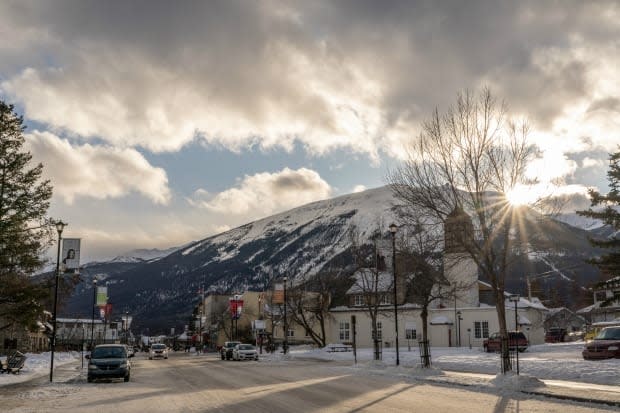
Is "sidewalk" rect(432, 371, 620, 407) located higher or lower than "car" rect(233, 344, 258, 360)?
higher

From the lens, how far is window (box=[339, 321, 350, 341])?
8256 centimetres

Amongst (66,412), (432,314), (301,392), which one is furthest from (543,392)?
(432,314)

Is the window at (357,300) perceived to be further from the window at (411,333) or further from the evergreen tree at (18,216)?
the evergreen tree at (18,216)

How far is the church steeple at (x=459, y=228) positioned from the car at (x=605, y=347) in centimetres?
1069

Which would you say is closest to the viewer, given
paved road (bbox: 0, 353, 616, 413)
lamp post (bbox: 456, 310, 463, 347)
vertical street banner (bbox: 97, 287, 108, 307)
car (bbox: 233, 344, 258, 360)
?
paved road (bbox: 0, 353, 616, 413)

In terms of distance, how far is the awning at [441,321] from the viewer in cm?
7312

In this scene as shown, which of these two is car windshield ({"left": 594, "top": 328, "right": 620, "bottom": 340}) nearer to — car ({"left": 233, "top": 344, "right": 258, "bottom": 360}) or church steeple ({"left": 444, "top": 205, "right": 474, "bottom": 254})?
church steeple ({"left": 444, "top": 205, "right": 474, "bottom": 254})

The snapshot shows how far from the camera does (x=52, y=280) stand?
36938mm

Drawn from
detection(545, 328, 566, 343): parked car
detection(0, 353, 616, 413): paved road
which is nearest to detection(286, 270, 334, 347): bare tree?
detection(545, 328, 566, 343): parked car

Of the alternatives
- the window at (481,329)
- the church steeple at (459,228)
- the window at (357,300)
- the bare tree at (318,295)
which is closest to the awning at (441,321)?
the window at (481,329)

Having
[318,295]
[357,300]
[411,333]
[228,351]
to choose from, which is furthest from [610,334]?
[357,300]

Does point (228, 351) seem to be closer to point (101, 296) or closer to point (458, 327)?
point (101, 296)

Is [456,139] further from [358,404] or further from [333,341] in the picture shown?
[333,341]

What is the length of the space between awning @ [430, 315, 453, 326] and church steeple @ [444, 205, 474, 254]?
153ft
